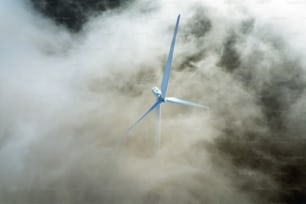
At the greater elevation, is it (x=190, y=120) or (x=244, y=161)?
(x=190, y=120)

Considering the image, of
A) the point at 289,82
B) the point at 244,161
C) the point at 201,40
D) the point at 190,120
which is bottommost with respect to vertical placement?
the point at 244,161

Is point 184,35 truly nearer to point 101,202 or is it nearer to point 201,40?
point 201,40

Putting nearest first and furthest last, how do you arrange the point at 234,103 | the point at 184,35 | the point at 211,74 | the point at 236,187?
the point at 236,187 < the point at 234,103 < the point at 211,74 < the point at 184,35

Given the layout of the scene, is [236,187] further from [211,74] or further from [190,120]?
[211,74]

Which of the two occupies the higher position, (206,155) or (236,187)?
(206,155)

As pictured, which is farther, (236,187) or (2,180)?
(2,180)

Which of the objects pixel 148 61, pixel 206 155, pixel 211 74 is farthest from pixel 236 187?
pixel 148 61

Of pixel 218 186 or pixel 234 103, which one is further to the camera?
pixel 234 103

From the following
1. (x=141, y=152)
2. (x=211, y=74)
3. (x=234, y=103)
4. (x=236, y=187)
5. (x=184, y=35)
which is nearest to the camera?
(x=236, y=187)

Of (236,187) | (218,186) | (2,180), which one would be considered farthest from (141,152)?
(2,180)
